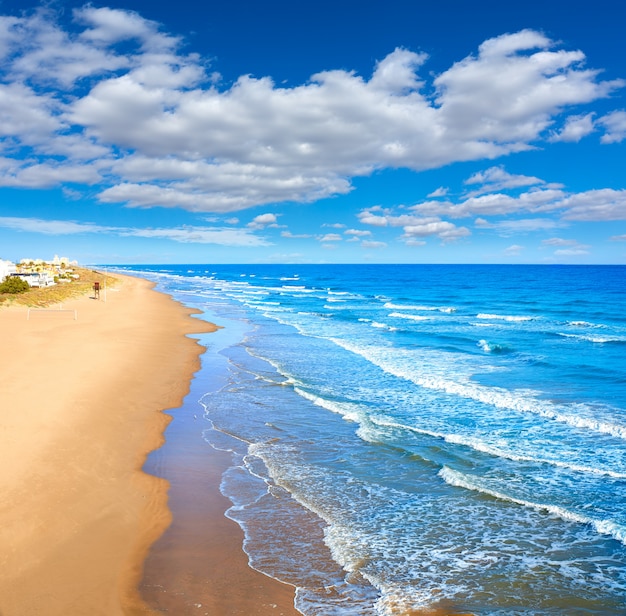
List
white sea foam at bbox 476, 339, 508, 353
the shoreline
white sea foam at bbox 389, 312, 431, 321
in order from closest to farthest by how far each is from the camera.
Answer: the shoreline → white sea foam at bbox 476, 339, 508, 353 → white sea foam at bbox 389, 312, 431, 321

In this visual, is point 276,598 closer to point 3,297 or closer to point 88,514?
point 88,514

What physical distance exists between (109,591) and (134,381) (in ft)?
41.5

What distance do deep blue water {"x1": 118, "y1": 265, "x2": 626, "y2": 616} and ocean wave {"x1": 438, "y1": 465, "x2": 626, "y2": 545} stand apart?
0.03 meters

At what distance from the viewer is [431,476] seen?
11023 millimetres

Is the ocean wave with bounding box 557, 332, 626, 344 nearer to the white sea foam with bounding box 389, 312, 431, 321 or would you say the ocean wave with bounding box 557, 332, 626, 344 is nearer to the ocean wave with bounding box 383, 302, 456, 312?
the white sea foam with bounding box 389, 312, 431, 321

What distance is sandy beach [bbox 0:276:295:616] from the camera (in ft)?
22.3

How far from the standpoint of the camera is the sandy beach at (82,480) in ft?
22.3

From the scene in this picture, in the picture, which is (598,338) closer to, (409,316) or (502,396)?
(409,316)

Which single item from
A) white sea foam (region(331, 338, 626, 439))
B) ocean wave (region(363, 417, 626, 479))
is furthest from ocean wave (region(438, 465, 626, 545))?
white sea foam (region(331, 338, 626, 439))

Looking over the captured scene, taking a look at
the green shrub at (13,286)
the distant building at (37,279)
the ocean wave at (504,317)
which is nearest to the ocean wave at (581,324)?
the ocean wave at (504,317)

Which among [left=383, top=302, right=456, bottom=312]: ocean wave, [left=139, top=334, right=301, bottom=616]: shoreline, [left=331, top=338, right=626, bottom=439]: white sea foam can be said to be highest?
[left=383, top=302, right=456, bottom=312]: ocean wave

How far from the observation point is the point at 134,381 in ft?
61.2

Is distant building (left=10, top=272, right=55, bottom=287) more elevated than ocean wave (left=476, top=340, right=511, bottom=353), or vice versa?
distant building (left=10, top=272, right=55, bottom=287)

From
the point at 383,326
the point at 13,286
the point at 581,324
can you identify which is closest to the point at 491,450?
the point at 383,326
